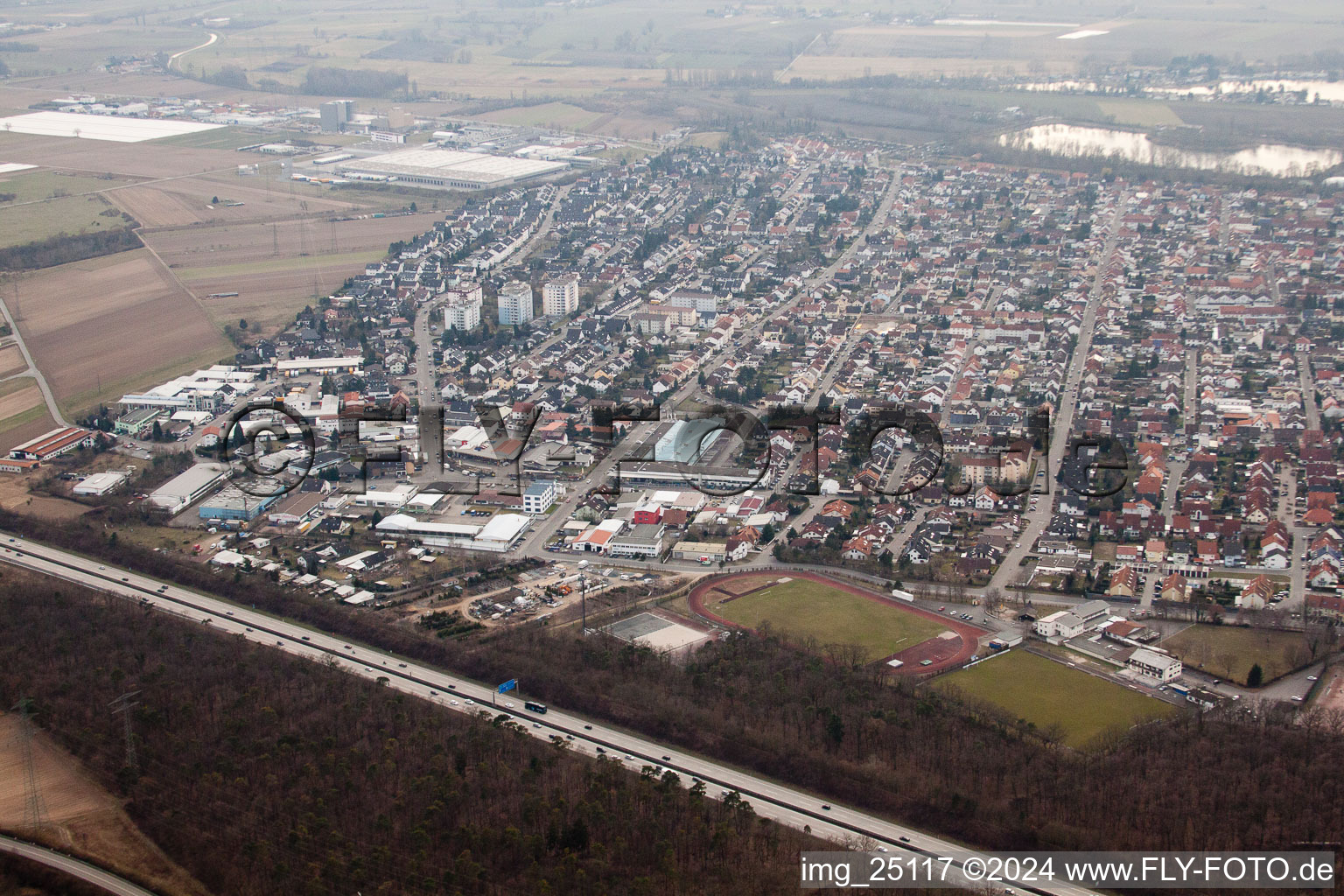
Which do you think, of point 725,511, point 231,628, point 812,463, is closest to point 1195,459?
point 812,463

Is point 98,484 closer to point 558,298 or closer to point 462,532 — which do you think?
point 462,532

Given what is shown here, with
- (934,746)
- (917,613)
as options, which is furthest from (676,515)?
(934,746)

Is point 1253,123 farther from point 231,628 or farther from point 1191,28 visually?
point 231,628

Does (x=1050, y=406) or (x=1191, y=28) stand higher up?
(x=1191, y=28)

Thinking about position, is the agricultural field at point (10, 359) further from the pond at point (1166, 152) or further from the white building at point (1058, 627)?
the pond at point (1166, 152)

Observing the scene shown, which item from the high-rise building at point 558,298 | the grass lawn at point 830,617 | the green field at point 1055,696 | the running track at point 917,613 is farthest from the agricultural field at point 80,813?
the high-rise building at point 558,298

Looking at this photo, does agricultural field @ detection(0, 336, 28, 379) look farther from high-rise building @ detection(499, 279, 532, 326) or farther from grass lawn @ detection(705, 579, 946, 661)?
grass lawn @ detection(705, 579, 946, 661)
